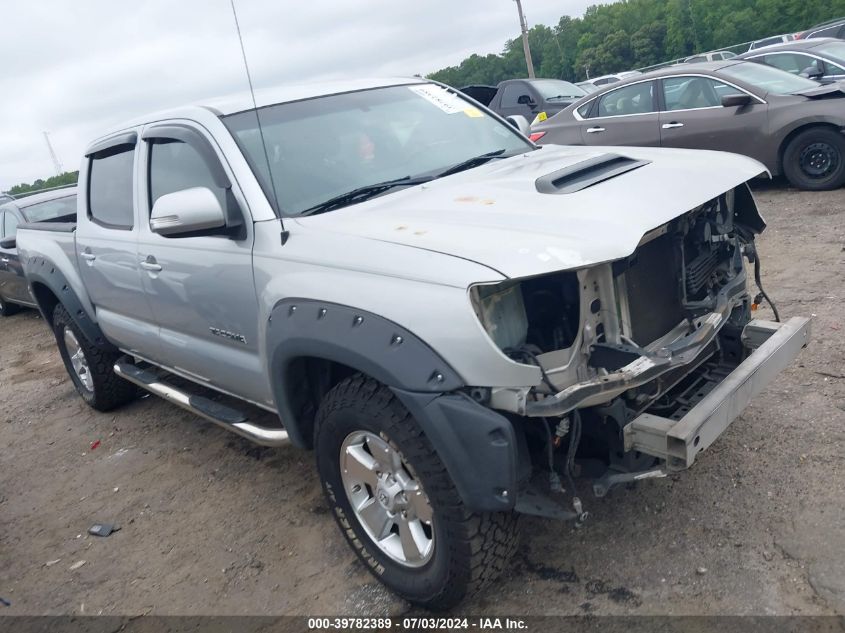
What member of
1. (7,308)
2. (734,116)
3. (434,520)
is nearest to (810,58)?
(734,116)

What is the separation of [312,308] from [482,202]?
0.75 metres

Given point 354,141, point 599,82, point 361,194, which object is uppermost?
point 599,82

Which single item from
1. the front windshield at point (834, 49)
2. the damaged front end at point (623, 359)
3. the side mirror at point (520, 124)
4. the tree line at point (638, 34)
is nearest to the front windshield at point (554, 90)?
the front windshield at point (834, 49)

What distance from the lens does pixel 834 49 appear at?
34.2 feet

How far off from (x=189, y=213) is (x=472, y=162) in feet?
4.50

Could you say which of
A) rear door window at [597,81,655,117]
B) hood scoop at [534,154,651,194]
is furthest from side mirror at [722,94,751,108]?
hood scoop at [534,154,651,194]

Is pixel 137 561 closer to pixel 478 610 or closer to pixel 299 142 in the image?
pixel 478 610

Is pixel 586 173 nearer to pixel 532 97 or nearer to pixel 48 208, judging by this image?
pixel 48 208

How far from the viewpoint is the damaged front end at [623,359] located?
242cm

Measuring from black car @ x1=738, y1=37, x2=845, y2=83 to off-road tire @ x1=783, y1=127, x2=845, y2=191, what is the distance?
4.90 ft

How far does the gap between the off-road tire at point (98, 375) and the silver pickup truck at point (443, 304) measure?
4.85ft

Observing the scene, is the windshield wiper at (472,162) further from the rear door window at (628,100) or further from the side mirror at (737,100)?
the rear door window at (628,100)

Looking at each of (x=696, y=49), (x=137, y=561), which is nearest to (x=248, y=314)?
(x=137, y=561)

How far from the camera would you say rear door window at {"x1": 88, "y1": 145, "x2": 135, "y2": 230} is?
4238 mm
